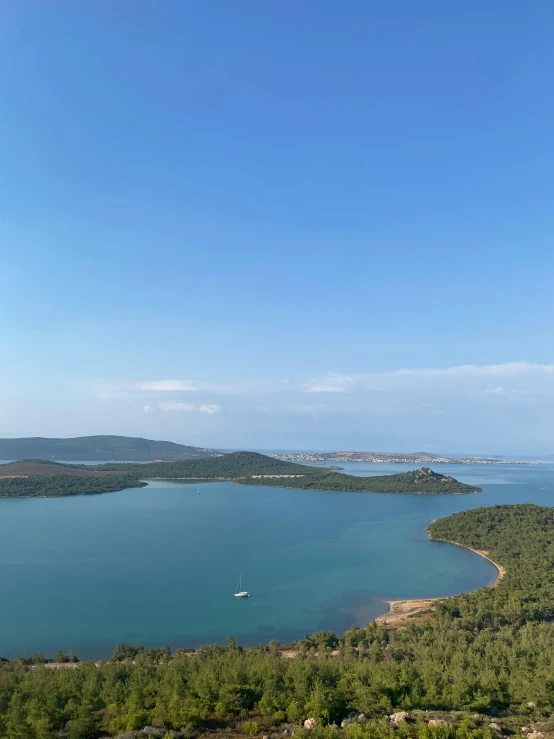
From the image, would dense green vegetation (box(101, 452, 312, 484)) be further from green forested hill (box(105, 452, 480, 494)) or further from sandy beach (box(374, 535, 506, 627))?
sandy beach (box(374, 535, 506, 627))

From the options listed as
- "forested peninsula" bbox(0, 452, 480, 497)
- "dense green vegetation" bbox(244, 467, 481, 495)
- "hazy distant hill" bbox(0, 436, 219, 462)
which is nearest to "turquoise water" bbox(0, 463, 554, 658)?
"forested peninsula" bbox(0, 452, 480, 497)

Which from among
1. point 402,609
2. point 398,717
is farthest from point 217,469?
point 398,717

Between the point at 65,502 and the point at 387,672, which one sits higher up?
the point at 387,672

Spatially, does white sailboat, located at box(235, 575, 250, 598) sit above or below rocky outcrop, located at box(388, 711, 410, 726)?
below

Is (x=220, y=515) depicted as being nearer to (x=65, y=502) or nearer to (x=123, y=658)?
(x=65, y=502)

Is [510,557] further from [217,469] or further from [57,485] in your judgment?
[217,469]

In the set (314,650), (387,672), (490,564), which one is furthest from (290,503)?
(387,672)
